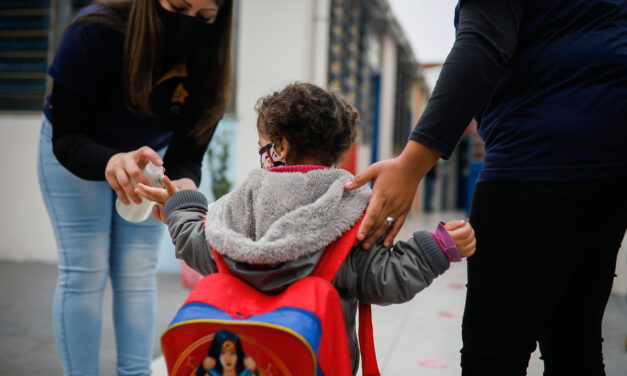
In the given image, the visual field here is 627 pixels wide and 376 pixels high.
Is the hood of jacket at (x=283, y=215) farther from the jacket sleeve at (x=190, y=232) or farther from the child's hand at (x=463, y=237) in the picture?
the child's hand at (x=463, y=237)

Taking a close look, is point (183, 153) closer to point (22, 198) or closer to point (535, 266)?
point (535, 266)

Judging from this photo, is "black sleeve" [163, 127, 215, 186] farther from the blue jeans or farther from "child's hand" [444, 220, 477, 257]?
"child's hand" [444, 220, 477, 257]

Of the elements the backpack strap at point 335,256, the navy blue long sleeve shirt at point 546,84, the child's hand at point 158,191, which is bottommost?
the backpack strap at point 335,256

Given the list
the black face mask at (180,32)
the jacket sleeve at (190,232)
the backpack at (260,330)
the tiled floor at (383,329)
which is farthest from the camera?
the tiled floor at (383,329)

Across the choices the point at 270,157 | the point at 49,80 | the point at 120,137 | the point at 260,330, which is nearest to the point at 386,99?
the point at 49,80

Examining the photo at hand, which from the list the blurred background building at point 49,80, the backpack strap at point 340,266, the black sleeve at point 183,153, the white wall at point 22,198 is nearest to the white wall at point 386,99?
the blurred background building at point 49,80

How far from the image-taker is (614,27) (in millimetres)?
998

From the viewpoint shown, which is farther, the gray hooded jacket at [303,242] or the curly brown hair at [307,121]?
the curly brown hair at [307,121]

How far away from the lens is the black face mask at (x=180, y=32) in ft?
4.97

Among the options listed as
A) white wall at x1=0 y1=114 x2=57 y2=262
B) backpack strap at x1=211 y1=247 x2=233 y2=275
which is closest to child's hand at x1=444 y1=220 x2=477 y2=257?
backpack strap at x1=211 y1=247 x2=233 y2=275

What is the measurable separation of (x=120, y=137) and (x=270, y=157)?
2.04ft

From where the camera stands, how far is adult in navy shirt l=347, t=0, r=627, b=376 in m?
0.99

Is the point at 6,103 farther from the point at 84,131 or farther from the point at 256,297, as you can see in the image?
the point at 256,297

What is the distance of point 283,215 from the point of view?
1129 mm
